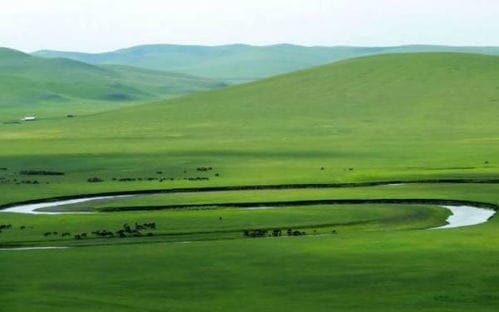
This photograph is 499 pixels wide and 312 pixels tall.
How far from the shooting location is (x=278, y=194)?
64.4 meters

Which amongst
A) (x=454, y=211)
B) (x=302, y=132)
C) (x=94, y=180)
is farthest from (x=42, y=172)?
(x=302, y=132)

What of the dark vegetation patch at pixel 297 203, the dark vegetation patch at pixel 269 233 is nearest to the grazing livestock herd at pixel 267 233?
the dark vegetation patch at pixel 269 233

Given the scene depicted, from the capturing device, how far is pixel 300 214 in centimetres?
5444

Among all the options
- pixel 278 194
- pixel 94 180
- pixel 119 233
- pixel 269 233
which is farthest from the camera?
pixel 94 180

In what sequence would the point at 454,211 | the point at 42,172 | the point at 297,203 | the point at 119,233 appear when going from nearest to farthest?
the point at 119,233, the point at 454,211, the point at 297,203, the point at 42,172

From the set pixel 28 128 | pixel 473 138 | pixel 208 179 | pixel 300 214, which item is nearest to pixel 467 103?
pixel 473 138

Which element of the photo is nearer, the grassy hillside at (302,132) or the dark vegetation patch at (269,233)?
the dark vegetation patch at (269,233)

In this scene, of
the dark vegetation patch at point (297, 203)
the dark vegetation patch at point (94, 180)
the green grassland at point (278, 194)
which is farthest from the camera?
the dark vegetation patch at point (94, 180)

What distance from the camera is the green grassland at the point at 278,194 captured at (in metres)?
35.5

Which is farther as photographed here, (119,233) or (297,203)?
(297,203)

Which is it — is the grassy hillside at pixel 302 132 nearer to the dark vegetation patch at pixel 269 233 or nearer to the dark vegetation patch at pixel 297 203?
the dark vegetation patch at pixel 297 203

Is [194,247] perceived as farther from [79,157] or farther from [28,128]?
[28,128]

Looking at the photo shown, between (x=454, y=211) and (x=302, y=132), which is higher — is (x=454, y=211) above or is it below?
below

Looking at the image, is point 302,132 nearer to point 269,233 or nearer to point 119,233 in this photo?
point 269,233
